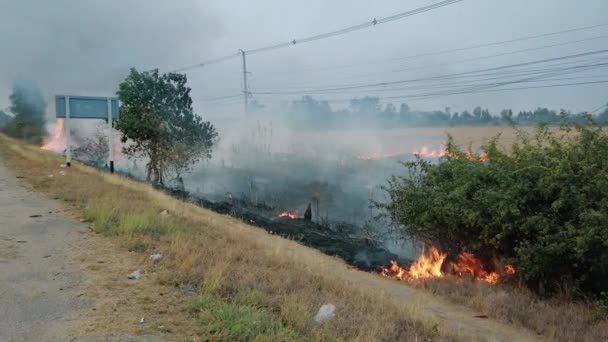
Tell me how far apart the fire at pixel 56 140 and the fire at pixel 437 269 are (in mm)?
42512

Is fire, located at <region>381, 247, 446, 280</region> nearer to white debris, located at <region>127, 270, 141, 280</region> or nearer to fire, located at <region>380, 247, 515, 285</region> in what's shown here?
fire, located at <region>380, 247, 515, 285</region>

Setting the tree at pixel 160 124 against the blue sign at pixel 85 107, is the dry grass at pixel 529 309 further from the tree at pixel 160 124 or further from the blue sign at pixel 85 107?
the tree at pixel 160 124

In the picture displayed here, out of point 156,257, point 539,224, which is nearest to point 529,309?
point 539,224

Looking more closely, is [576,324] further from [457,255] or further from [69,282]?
[69,282]

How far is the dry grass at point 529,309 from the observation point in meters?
7.04

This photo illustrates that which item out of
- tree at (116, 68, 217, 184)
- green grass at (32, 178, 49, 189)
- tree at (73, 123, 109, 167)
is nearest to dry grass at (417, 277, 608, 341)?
green grass at (32, 178, 49, 189)

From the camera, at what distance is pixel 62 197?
10.9 metres

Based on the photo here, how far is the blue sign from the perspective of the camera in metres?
17.2

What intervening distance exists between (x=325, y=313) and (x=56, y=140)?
163ft

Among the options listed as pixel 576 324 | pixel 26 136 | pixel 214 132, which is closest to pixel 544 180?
pixel 576 324

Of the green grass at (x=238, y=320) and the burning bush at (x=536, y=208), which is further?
the burning bush at (x=536, y=208)

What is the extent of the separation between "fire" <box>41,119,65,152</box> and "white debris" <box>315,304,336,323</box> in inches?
1838

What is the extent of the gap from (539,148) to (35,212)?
10993 mm

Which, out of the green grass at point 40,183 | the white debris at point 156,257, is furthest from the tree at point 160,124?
the white debris at point 156,257
